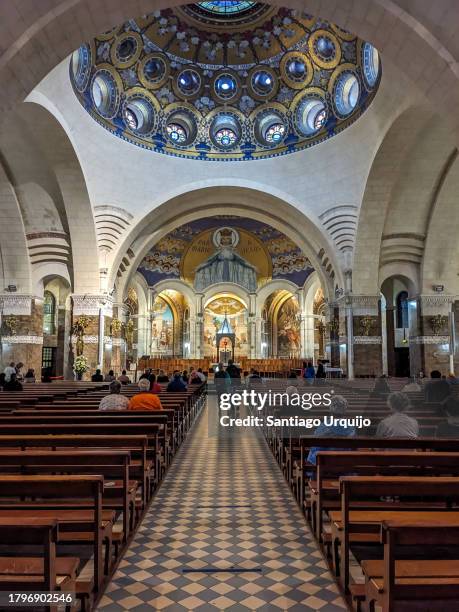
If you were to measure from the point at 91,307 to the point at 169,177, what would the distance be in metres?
6.72

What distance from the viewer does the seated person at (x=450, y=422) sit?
5.74 m

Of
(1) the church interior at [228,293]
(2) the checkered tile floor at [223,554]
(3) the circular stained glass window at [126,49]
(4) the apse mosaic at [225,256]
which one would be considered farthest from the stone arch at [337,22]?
(4) the apse mosaic at [225,256]

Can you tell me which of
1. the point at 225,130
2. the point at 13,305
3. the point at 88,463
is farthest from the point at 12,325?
the point at 88,463

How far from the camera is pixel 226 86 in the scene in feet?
74.7

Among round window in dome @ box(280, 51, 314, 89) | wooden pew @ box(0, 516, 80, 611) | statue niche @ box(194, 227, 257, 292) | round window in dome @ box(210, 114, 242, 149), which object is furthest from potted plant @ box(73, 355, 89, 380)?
wooden pew @ box(0, 516, 80, 611)

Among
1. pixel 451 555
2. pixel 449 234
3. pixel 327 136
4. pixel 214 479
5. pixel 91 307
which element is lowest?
pixel 214 479

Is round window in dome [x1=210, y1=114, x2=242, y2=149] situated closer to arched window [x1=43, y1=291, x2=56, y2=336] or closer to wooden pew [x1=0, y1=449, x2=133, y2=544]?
arched window [x1=43, y1=291, x2=56, y2=336]

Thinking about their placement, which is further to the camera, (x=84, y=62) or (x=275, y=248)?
(x=275, y=248)

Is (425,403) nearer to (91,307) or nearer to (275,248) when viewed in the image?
(91,307)

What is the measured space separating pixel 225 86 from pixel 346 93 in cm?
592

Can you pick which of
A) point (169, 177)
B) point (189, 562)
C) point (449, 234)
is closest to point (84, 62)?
point (169, 177)

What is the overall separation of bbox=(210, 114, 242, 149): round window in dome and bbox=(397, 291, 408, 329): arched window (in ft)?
34.8

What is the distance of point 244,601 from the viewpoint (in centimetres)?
314

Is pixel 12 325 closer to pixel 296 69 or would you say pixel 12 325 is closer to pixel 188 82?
pixel 188 82
